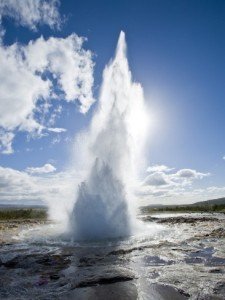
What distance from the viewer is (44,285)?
1315 cm

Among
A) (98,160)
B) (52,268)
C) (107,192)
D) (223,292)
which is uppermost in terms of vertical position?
(98,160)

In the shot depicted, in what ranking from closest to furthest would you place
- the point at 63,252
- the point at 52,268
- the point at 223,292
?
the point at 223,292 < the point at 52,268 < the point at 63,252

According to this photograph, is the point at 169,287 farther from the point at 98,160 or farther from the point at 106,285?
the point at 98,160

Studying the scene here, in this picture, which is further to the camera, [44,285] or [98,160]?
[98,160]

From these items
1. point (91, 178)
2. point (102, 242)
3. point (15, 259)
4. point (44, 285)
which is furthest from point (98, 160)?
point (44, 285)

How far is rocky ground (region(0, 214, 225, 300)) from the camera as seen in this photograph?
11.8m

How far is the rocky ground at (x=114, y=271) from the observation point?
1184cm

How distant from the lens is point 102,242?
26422mm

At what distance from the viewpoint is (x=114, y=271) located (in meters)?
14.9

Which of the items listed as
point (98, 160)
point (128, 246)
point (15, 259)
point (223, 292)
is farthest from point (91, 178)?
point (223, 292)

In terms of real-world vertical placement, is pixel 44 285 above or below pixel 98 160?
below

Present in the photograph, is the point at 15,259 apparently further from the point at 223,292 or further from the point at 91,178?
the point at 91,178

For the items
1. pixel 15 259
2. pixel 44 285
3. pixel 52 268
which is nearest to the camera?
pixel 44 285

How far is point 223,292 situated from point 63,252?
39.9ft
